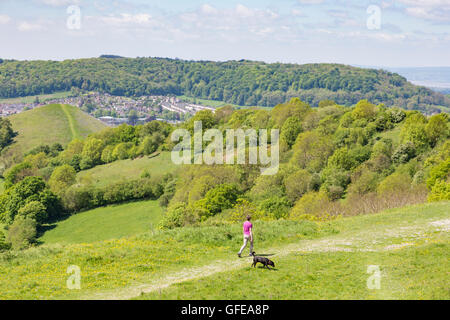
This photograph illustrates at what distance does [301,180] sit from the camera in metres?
70.1

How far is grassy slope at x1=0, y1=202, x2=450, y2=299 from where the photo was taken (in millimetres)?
17484

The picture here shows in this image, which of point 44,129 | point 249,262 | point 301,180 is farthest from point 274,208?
point 44,129

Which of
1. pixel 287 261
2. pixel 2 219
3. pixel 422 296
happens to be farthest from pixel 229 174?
pixel 422 296

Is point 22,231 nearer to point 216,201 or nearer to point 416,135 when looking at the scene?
point 216,201

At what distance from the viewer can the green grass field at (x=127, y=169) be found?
113 m

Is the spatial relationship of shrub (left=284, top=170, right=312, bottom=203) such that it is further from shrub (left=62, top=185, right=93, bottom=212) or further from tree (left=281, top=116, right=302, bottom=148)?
shrub (left=62, top=185, right=93, bottom=212)

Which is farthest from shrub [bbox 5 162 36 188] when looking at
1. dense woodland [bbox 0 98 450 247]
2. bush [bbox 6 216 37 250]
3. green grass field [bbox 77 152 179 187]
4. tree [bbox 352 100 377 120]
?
tree [bbox 352 100 377 120]

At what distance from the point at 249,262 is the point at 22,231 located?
7308 centimetres

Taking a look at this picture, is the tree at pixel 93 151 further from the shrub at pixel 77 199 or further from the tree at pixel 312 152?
the tree at pixel 312 152

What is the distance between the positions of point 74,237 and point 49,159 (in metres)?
65.9

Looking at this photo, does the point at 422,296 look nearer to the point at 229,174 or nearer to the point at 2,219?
the point at 229,174

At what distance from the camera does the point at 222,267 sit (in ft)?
69.7

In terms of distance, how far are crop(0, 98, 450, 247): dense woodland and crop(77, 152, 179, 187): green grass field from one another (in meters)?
3.65

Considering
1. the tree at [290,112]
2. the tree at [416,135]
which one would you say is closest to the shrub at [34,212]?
the tree at [290,112]
